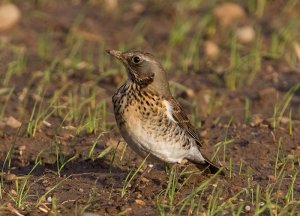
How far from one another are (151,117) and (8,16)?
6.04 m

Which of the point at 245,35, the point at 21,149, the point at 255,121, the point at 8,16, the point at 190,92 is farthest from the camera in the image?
the point at 8,16

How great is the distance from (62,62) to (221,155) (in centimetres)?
355

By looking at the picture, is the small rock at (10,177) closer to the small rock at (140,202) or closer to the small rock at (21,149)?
the small rock at (21,149)

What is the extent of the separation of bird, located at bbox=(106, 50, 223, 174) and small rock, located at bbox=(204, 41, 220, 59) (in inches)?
173

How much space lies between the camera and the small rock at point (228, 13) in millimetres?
13883

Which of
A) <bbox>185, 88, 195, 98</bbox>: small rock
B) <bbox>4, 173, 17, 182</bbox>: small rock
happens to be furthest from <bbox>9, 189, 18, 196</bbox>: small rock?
<bbox>185, 88, 195, 98</bbox>: small rock

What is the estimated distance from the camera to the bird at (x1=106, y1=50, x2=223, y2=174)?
817 centimetres

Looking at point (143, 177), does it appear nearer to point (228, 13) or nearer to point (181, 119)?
point (181, 119)

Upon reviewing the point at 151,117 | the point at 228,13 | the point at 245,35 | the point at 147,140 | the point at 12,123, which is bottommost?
the point at 12,123

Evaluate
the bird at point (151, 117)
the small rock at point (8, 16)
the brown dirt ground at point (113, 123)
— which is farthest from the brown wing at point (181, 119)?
the small rock at point (8, 16)

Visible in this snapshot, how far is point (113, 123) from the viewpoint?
33.6ft

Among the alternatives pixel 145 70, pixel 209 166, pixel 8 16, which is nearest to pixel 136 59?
pixel 145 70

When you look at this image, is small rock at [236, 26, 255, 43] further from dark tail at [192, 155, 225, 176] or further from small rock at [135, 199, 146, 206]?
small rock at [135, 199, 146, 206]

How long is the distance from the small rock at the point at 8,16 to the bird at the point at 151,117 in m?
5.50
